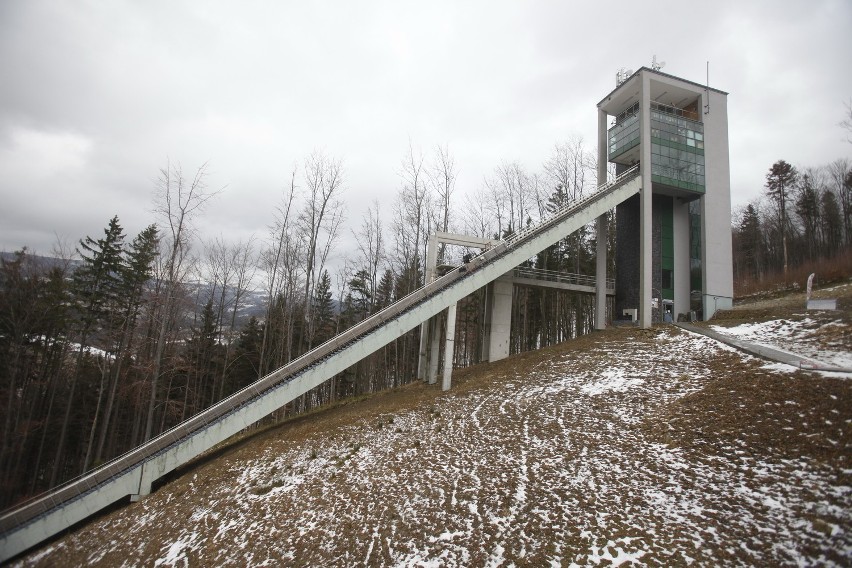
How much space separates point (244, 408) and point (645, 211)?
22.3 m

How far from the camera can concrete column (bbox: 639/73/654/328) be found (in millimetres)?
20797

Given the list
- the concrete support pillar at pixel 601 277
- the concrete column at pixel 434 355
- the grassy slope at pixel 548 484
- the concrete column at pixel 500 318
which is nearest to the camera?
the grassy slope at pixel 548 484

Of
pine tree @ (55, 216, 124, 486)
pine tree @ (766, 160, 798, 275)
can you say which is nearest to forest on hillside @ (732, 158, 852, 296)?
pine tree @ (766, 160, 798, 275)

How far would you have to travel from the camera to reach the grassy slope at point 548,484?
20.1 feet

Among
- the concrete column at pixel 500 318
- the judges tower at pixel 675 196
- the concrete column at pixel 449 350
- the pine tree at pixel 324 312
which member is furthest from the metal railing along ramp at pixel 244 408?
the pine tree at pixel 324 312

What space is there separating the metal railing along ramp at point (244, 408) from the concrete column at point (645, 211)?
379 centimetres

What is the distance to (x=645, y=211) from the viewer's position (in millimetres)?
21094

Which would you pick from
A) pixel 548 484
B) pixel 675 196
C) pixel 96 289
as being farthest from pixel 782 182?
pixel 96 289

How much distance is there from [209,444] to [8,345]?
15.8 meters

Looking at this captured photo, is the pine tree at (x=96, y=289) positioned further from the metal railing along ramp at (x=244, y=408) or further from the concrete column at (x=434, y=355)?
the concrete column at (x=434, y=355)

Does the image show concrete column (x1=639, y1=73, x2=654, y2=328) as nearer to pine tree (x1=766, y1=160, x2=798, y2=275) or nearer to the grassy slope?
the grassy slope

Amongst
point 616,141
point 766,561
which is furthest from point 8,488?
point 616,141

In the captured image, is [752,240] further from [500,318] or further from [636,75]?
[500,318]

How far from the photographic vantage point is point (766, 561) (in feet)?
17.2
